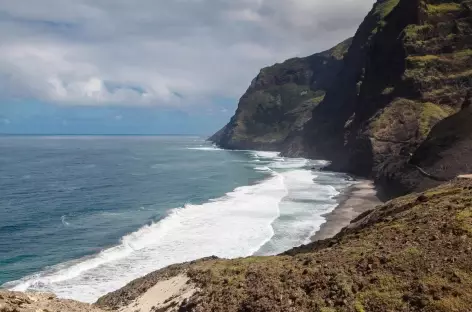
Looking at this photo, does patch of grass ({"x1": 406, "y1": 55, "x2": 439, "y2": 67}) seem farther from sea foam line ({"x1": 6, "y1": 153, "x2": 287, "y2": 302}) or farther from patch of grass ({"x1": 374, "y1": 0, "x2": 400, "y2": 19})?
sea foam line ({"x1": 6, "y1": 153, "x2": 287, "y2": 302})

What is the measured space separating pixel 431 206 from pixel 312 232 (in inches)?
1080

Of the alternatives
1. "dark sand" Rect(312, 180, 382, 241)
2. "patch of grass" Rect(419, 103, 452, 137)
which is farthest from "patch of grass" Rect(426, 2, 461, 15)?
"dark sand" Rect(312, 180, 382, 241)

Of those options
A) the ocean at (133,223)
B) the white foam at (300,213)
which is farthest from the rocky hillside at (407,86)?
the white foam at (300,213)

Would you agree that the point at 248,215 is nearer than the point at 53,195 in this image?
Yes

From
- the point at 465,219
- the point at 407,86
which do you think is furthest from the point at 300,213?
the point at 407,86

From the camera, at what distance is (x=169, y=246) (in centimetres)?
4659

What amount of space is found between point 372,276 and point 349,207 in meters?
50.4

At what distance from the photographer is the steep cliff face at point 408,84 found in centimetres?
9500

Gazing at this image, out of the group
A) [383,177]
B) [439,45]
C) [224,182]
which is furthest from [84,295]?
[439,45]

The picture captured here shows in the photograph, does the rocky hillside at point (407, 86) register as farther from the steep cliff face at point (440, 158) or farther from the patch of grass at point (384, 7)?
the patch of grass at point (384, 7)

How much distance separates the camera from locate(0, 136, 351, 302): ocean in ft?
129

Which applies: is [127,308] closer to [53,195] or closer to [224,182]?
[53,195]

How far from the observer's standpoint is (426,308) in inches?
547

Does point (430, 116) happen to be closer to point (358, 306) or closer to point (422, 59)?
point (422, 59)
